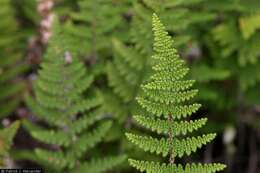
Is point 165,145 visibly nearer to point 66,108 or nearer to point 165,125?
point 165,125

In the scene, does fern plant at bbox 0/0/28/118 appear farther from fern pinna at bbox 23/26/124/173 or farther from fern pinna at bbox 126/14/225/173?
fern pinna at bbox 126/14/225/173


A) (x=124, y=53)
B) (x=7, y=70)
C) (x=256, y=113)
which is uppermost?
(x=124, y=53)

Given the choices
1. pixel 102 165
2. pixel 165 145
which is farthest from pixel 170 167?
pixel 102 165

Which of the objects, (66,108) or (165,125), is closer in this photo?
(165,125)

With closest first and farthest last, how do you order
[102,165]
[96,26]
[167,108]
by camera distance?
1. [167,108]
2. [102,165]
3. [96,26]

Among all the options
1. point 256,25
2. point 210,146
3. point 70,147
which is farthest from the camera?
point 210,146

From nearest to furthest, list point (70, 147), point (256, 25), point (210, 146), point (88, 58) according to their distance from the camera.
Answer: point (70, 147), point (256, 25), point (88, 58), point (210, 146)

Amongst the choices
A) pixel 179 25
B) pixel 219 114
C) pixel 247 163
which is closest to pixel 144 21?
pixel 179 25

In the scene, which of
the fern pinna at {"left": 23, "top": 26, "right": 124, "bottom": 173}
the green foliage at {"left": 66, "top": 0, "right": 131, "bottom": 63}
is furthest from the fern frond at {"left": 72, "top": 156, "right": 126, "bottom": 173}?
the green foliage at {"left": 66, "top": 0, "right": 131, "bottom": 63}

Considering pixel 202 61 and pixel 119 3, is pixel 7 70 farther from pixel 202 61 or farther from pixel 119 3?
pixel 202 61
